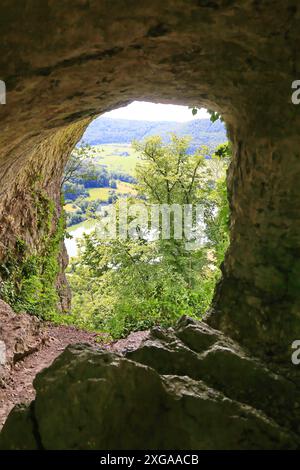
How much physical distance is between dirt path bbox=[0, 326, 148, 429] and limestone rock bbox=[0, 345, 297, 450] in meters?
1.58

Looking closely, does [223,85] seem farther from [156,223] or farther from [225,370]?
[156,223]

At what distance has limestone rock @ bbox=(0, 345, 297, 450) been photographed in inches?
115

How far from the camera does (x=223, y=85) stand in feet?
16.0

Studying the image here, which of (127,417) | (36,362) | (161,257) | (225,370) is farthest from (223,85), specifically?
(161,257)

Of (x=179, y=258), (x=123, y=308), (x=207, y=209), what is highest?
(x=207, y=209)

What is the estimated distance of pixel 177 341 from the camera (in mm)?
4043

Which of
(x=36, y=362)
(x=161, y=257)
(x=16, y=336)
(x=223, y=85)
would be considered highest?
(x=223, y=85)

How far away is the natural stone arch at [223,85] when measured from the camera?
3854 mm

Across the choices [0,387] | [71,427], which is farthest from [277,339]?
[0,387]

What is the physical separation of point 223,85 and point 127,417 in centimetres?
409

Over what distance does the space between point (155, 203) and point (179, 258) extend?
387 centimetres

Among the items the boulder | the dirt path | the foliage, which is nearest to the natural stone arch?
the boulder

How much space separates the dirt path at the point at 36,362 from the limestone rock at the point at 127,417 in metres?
1.58
